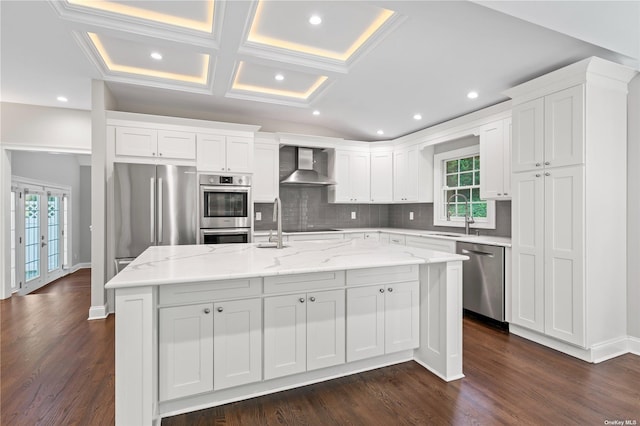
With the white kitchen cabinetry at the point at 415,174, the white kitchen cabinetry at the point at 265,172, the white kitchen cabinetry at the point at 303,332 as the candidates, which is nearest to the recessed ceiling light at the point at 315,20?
the white kitchen cabinetry at the point at 303,332

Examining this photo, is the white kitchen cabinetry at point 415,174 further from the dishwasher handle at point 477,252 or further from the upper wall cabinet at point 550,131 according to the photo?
the upper wall cabinet at point 550,131

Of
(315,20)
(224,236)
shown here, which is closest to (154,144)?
(224,236)

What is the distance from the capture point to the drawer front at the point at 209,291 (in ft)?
6.10

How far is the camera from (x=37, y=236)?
220 inches

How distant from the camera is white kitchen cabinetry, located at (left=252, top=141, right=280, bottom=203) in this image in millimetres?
4883

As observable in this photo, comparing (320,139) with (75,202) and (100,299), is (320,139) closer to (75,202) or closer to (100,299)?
(100,299)

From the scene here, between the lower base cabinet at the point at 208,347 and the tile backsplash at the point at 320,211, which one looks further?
the tile backsplash at the point at 320,211

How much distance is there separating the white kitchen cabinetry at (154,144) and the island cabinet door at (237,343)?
287cm

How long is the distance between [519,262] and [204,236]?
3.57 meters

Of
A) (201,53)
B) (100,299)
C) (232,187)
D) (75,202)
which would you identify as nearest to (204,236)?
(232,187)

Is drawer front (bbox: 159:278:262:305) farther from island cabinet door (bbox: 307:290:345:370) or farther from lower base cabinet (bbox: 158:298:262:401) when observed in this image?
island cabinet door (bbox: 307:290:345:370)

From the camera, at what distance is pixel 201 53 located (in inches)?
121

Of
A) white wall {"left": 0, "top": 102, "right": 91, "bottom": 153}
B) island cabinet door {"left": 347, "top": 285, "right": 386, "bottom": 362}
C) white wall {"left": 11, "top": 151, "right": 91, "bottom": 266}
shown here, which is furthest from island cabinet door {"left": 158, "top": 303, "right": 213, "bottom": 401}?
white wall {"left": 11, "top": 151, "right": 91, "bottom": 266}

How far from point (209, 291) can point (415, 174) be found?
13.4 feet
